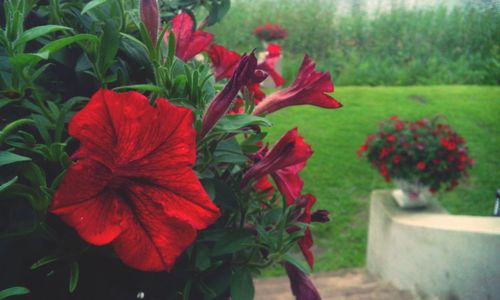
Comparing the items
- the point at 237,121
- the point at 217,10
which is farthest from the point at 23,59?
the point at 217,10

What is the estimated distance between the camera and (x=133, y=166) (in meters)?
0.47

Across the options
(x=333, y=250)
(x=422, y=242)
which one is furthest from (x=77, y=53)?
(x=333, y=250)

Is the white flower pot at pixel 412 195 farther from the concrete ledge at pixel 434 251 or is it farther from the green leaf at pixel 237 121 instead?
the green leaf at pixel 237 121

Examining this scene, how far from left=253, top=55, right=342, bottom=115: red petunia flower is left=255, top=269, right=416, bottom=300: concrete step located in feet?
9.98

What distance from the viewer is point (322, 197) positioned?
5344 millimetres

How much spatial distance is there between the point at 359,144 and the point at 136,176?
19.1 ft

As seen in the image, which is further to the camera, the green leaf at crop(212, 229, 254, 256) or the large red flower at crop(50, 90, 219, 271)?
the green leaf at crop(212, 229, 254, 256)

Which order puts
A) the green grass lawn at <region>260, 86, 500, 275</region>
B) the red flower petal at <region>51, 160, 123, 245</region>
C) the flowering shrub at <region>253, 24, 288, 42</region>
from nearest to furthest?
the red flower petal at <region>51, 160, 123, 245</region> < the green grass lawn at <region>260, 86, 500, 275</region> < the flowering shrub at <region>253, 24, 288, 42</region>

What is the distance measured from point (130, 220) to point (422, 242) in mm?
3123

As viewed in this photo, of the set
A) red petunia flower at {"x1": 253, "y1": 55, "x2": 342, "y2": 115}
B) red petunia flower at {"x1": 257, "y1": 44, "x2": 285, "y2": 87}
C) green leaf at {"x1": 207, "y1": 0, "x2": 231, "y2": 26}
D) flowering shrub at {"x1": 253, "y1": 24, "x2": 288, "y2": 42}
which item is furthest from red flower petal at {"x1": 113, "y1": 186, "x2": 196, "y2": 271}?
flowering shrub at {"x1": 253, "y1": 24, "x2": 288, "y2": 42}

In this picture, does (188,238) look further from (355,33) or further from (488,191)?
(355,33)

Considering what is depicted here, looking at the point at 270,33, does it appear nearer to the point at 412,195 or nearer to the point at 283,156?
the point at 412,195

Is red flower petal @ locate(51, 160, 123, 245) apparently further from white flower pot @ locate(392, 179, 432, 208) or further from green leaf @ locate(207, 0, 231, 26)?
white flower pot @ locate(392, 179, 432, 208)

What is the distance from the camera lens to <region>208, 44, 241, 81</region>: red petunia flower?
0.76 m
